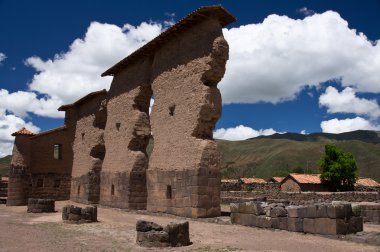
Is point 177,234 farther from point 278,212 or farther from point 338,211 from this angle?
point 338,211

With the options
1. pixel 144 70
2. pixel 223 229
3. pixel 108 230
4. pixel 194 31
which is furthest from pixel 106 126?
pixel 223 229

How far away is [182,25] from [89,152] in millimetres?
11305

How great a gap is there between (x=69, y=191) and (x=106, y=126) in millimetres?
7317

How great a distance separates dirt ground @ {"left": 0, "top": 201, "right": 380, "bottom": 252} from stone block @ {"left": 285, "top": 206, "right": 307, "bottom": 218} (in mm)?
558

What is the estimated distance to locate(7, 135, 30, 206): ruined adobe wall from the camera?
23734 mm

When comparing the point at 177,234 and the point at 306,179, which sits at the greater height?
the point at 306,179

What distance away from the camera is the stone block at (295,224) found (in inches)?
411

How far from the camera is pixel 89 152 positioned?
2331 centimetres

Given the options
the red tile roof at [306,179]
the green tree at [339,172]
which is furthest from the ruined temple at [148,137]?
the green tree at [339,172]

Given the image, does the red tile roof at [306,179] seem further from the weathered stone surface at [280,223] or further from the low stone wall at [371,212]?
the weathered stone surface at [280,223]

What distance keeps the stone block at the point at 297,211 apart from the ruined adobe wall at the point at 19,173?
62.4 feet

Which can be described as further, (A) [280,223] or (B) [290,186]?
(B) [290,186]

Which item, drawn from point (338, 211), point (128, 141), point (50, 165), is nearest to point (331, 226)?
point (338, 211)

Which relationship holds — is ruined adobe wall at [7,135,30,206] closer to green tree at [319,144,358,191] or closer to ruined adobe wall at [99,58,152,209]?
ruined adobe wall at [99,58,152,209]
